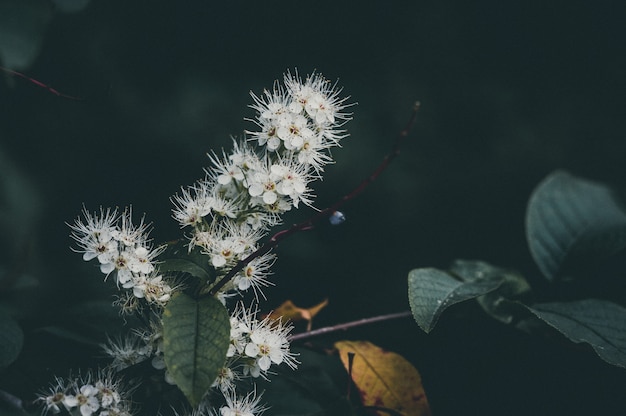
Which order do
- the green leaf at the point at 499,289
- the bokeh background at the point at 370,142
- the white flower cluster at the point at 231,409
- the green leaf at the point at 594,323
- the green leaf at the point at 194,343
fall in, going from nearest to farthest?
1. the green leaf at the point at 194,343
2. the white flower cluster at the point at 231,409
3. the green leaf at the point at 594,323
4. the green leaf at the point at 499,289
5. the bokeh background at the point at 370,142

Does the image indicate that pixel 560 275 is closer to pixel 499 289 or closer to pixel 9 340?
pixel 499 289

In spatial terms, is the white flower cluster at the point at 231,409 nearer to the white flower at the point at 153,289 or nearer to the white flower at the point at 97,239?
the white flower at the point at 153,289

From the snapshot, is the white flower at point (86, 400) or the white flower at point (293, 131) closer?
the white flower at point (86, 400)

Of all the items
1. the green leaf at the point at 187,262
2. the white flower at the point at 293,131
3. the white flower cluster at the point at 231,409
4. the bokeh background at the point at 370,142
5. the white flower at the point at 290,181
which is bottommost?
the white flower cluster at the point at 231,409

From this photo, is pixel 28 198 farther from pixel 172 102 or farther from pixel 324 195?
pixel 324 195

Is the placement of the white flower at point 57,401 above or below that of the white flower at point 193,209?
below

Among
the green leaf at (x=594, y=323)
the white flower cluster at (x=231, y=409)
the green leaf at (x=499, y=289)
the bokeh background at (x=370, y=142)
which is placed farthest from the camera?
the bokeh background at (x=370, y=142)

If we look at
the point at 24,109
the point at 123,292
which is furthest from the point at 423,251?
the point at 123,292

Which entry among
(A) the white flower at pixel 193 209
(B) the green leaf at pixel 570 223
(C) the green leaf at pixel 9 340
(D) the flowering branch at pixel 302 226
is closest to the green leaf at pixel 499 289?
(B) the green leaf at pixel 570 223
